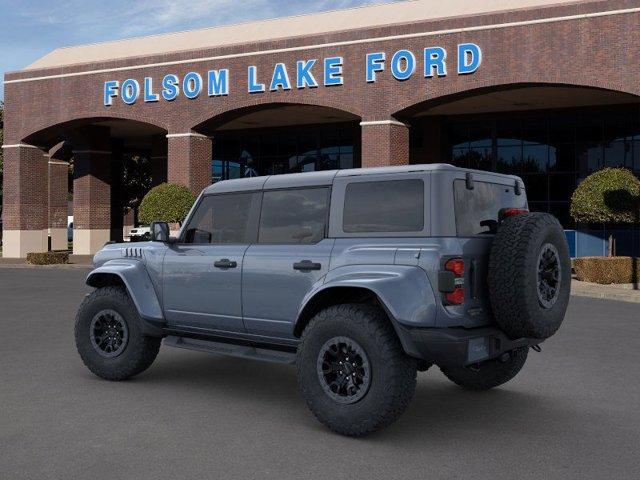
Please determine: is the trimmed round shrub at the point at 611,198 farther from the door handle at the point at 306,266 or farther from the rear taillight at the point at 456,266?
the rear taillight at the point at 456,266

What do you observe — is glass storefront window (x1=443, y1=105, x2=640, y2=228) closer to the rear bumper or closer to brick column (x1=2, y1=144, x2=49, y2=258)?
brick column (x1=2, y1=144, x2=49, y2=258)

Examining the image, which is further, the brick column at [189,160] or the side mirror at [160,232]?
the brick column at [189,160]

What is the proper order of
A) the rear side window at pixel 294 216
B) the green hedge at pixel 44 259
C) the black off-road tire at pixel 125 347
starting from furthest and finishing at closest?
the green hedge at pixel 44 259, the black off-road tire at pixel 125 347, the rear side window at pixel 294 216

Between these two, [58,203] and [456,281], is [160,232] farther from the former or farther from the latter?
[58,203]

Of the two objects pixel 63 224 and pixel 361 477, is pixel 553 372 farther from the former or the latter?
pixel 63 224

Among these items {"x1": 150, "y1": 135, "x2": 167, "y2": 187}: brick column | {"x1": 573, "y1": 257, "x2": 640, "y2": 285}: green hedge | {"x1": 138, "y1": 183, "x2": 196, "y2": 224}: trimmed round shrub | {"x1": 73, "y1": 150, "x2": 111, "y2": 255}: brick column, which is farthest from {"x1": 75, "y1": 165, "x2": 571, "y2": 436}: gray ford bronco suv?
{"x1": 150, "y1": 135, "x2": 167, "y2": 187}: brick column

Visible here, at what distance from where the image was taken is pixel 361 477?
491cm

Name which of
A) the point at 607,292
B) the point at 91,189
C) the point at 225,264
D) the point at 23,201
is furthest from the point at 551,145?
the point at 225,264

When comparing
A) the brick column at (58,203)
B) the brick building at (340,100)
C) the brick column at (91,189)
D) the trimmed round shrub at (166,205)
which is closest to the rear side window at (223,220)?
the brick building at (340,100)

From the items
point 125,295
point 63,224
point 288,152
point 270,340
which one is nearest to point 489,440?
point 270,340

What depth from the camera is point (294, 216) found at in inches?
267

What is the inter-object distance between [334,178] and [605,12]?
67.7 ft

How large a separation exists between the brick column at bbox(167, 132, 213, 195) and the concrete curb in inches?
674

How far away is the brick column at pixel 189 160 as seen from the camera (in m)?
31.5
